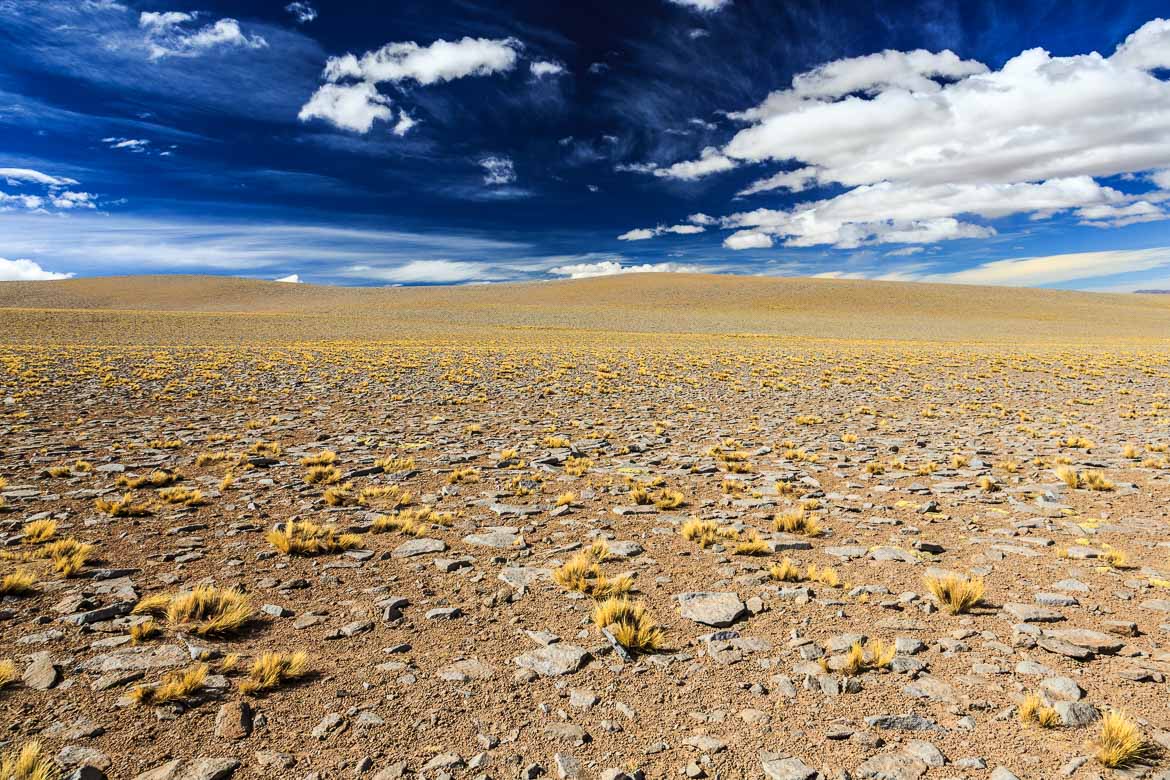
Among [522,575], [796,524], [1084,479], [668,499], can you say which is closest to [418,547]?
[522,575]

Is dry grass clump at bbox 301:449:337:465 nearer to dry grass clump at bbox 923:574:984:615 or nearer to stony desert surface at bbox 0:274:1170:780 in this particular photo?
stony desert surface at bbox 0:274:1170:780

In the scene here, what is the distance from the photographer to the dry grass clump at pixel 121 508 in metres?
7.90

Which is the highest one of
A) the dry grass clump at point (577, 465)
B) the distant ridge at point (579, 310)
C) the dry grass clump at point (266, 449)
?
the distant ridge at point (579, 310)

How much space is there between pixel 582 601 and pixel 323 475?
250 inches

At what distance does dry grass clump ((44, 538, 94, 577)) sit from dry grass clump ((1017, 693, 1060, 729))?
832 cm

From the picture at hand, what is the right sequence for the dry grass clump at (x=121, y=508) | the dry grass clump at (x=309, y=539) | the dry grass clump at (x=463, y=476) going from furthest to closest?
the dry grass clump at (x=463, y=476)
the dry grass clump at (x=121, y=508)
the dry grass clump at (x=309, y=539)

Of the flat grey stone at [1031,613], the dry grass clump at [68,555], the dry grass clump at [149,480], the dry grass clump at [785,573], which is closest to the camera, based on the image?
the flat grey stone at [1031,613]

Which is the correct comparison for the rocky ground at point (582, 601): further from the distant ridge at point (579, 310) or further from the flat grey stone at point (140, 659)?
the distant ridge at point (579, 310)

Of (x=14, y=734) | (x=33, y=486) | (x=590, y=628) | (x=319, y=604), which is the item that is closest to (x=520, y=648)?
(x=590, y=628)

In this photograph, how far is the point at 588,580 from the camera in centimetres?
627

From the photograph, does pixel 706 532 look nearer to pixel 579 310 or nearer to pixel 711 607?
pixel 711 607

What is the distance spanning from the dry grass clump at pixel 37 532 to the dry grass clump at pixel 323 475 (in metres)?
3.34

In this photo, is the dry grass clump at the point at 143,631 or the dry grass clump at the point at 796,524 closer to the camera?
the dry grass clump at the point at 143,631

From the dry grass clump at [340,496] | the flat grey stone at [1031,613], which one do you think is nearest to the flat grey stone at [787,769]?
the flat grey stone at [1031,613]
